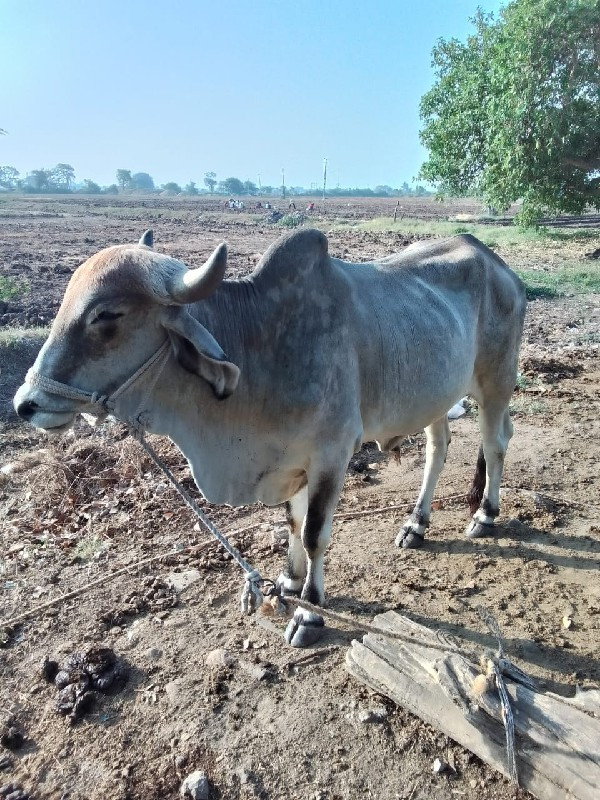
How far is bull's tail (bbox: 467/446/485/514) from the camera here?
14.9 ft

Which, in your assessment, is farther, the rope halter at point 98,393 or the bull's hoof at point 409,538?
the bull's hoof at point 409,538

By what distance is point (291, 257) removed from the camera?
3.11 meters

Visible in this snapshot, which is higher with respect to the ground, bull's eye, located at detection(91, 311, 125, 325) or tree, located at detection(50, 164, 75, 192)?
bull's eye, located at detection(91, 311, 125, 325)

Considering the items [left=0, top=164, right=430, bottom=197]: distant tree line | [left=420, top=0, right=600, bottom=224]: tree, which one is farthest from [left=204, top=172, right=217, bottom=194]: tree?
[left=420, top=0, right=600, bottom=224]: tree

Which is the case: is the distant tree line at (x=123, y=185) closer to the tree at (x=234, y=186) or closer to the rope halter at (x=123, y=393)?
the tree at (x=234, y=186)

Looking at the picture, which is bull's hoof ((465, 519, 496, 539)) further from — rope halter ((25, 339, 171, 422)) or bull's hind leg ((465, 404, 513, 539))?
rope halter ((25, 339, 171, 422))

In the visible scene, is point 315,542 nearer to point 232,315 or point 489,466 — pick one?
point 232,315

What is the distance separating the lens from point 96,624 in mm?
3570

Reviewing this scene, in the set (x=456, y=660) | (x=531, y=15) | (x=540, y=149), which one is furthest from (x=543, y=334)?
(x=456, y=660)

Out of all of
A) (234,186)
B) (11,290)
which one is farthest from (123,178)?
(11,290)

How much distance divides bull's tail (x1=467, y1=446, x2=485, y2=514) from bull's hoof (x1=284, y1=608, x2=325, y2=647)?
66.7 inches

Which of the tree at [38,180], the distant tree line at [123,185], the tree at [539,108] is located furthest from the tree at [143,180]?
the tree at [539,108]

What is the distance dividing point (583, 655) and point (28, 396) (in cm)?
291

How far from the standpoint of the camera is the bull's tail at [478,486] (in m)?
4.55
